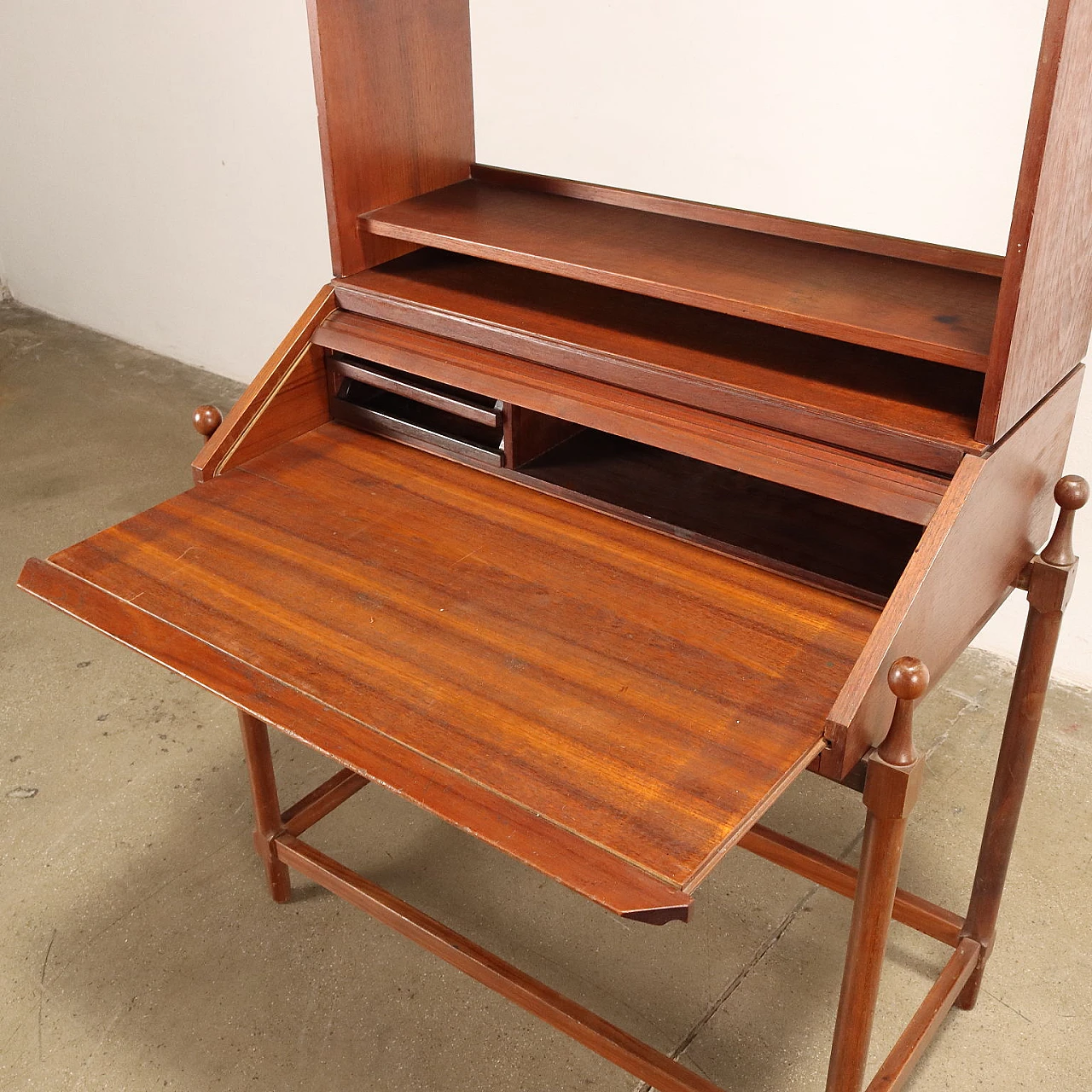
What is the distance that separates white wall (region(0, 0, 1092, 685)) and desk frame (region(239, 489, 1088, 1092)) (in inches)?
43.1

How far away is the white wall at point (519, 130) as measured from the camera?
9.15ft

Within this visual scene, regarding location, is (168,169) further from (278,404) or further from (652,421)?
(652,421)

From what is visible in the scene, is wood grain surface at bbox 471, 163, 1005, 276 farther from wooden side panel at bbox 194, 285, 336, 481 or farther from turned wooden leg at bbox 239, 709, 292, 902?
turned wooden leg at bbox 239, 709, 292, 902

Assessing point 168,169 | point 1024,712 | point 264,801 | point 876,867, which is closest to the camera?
point 876,867

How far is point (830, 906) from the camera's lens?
2570 mm

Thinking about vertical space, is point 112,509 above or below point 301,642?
below

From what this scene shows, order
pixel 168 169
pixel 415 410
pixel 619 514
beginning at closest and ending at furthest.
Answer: pixel 619 514 → pixel 415 410 → pixel 168 169

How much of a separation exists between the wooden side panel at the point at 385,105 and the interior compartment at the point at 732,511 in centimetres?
52

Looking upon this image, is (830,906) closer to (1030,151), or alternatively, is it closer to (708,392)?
(708,392)

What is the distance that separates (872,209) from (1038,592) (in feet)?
4.69

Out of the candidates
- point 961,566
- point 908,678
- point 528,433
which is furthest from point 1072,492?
point 528,433

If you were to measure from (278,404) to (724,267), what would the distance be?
0.78 m

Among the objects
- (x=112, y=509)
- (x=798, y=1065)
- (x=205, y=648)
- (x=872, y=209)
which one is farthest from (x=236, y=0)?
(x=798, y=1065)

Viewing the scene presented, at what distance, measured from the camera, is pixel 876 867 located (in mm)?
1543
